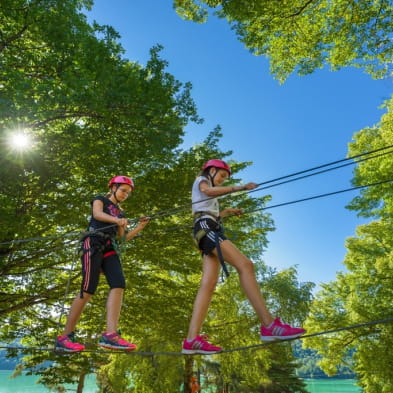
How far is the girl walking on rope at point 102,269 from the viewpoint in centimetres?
373

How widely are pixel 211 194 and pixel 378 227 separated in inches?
838

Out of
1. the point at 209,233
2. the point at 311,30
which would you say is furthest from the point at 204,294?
the point at 311,30

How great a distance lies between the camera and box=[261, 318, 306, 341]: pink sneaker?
309cm

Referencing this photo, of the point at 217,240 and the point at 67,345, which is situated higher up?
the point at 217,240

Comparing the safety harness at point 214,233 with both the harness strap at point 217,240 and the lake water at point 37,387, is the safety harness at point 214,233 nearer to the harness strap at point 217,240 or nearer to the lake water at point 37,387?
the harness strap at point 217,240

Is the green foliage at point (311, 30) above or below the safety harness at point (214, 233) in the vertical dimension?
above

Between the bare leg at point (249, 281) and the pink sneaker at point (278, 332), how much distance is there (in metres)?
0.06

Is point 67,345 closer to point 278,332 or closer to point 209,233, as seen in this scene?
point 209,233

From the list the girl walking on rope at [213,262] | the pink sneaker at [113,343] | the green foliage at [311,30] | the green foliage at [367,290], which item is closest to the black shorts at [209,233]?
the girl walking on rope at [213,262]

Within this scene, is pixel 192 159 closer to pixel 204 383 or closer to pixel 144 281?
pixel 144 281

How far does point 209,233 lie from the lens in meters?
3.57

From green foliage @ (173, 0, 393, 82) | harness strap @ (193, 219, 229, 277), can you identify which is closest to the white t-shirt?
harness strap @ (193, 219, 229, 277)

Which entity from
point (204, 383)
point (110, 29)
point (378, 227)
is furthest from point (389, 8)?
point (204, 383)

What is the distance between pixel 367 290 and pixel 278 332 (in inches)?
743
